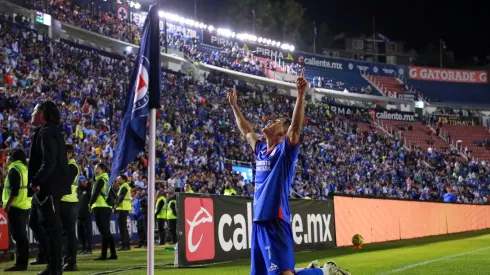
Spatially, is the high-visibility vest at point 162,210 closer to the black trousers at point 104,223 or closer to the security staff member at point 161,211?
the security staff member at point 161,211

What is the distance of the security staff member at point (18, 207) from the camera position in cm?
1088

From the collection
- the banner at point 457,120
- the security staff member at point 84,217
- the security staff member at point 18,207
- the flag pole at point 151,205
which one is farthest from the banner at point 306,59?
the flag pole at point 151,205

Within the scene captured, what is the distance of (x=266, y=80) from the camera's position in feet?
179

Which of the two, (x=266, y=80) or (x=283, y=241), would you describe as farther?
(x=266, y=80)

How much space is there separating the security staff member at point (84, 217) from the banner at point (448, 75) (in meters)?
57.8

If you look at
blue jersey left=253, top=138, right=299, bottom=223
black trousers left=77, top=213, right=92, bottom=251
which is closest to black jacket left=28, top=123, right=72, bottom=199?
blue jersey left=253, top=138, right=299, bottom=223

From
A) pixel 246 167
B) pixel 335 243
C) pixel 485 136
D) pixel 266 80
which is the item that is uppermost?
pixel 266 80

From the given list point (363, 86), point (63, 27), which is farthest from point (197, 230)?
point (363, 86)

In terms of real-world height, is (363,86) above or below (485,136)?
above

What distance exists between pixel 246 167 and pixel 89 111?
11.4m

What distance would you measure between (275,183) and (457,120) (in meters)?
64.0

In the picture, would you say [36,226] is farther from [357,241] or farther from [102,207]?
[357,241]

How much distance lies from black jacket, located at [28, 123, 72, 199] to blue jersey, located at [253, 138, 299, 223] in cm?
365

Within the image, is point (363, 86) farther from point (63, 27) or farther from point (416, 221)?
point (416, 221)
